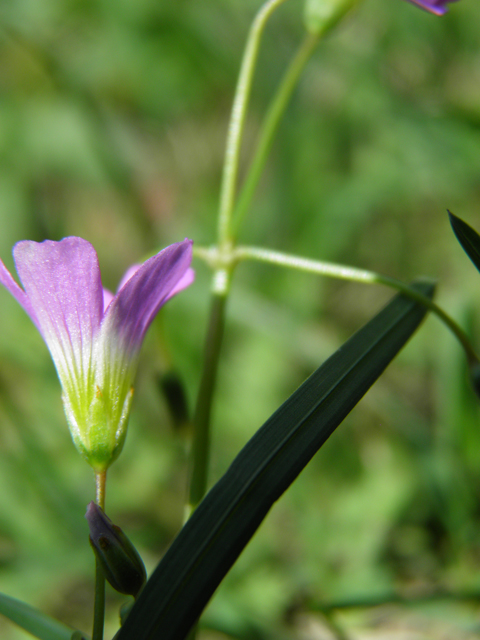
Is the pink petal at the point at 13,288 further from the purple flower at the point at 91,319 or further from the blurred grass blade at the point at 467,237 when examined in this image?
the blurred grass blade at the point at 467,237

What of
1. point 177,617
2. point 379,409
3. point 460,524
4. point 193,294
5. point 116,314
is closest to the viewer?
point 177,617

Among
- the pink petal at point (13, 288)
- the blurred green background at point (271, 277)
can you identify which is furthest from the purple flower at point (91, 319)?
the blurred green background at point (271, 277)

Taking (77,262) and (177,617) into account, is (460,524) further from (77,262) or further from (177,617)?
(77,262)

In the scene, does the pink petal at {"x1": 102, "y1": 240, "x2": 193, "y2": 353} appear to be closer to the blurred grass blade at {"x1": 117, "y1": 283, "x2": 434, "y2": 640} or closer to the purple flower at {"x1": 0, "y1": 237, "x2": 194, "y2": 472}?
the purple flower at {"x1": 0, "y1": 237, "x2": 194, "y2": 472}

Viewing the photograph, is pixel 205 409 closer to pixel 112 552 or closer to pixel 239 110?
pixel 112 552

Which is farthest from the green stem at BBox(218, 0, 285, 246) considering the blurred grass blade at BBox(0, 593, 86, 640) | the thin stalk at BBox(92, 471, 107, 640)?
the blurred grass blade at BBox(0, 593, 86, 640)

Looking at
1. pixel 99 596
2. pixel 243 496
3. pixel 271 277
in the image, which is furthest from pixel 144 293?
pixel 271 277

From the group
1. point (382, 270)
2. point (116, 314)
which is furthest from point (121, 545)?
point (382, 270)
